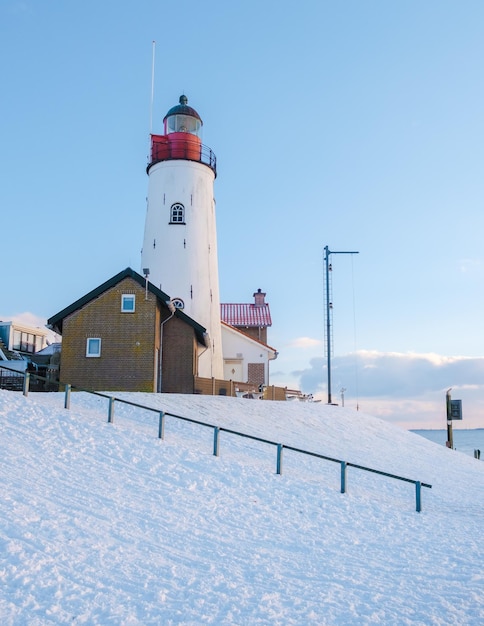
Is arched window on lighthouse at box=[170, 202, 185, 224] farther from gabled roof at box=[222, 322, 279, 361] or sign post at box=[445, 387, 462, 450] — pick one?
sign post at box=[445, 387, 462, 450]

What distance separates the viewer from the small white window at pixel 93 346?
28.1 metres

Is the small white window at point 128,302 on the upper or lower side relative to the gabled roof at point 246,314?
lower

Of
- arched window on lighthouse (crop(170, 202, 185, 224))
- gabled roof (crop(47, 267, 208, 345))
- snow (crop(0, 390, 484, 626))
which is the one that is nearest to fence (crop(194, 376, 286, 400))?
gabled roof (crop(47, 267, 208, 345))

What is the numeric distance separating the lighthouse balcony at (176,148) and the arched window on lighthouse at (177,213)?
103 inches

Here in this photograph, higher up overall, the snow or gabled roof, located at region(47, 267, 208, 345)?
gabled roof, located at region(47, 267, 208, 345)

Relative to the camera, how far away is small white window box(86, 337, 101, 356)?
2814cm

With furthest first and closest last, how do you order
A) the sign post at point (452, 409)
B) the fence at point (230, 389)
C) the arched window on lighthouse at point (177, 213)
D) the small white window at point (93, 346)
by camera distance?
1. the sign post at point (452, 409)
2. the arched window on lighthouse at point (177, 213)
3. the fence at point (230, 389)
4. the small white window at point (93, 346)

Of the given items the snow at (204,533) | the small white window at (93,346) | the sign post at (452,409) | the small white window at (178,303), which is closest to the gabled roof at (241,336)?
the small white window at (178,303)

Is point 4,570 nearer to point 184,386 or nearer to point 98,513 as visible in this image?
point 98,513

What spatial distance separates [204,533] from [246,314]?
1491 inches

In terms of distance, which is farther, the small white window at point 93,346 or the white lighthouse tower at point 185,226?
the white lighthouse tower at point 185,226

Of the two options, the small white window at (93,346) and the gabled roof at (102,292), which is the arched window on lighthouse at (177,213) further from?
the small white window at (93,346)

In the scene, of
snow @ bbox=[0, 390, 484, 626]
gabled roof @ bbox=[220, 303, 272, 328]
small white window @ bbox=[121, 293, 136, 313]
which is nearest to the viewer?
snow @ bbox=[0, 390, 484, 626]

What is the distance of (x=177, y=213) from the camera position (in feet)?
116
